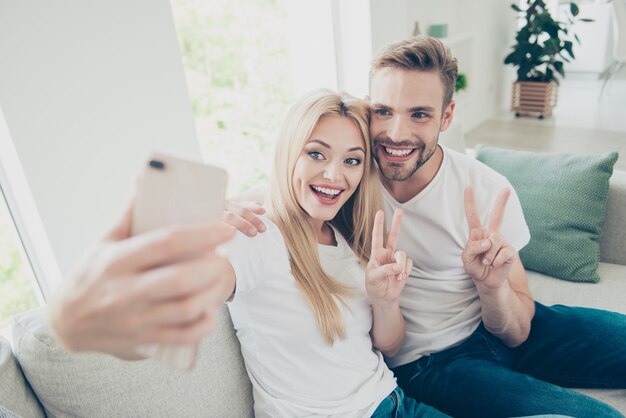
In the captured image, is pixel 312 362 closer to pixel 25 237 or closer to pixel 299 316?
pixel 299 316

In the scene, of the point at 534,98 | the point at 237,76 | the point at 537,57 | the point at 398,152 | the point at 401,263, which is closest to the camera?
the point at 401,263

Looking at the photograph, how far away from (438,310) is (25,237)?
126 cm

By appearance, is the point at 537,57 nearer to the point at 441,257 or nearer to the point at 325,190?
the point at 441,257

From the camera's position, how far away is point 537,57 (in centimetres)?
426

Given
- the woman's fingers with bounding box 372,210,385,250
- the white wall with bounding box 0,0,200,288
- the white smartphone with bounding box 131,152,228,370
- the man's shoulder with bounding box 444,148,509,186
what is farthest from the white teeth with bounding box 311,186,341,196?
the white wall with bounding box 0,0,200,288

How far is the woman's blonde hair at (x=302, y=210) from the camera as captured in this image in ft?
3.21

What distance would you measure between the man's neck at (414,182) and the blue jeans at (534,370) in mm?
417

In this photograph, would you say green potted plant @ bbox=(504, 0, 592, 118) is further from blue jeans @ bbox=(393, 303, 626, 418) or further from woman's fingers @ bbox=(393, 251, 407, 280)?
woman's fingers @ bbox=(393, 251, 407, 280)

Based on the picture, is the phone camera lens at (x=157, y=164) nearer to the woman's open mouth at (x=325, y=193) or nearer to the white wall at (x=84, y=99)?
the woman's open mouth at (x=325, y=193)

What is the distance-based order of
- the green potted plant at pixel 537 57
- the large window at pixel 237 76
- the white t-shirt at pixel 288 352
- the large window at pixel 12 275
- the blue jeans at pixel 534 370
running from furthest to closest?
the green potted plant at pixel 537 57 < the large window at pixel 237 76 < the large window at pixel 12 275 < the blue jeans at pixel 534 370 < the white t-shirt at pixel 288 352

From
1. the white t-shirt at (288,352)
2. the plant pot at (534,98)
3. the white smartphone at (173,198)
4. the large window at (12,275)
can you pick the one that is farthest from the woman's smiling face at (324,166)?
the plant pot at (534,98)

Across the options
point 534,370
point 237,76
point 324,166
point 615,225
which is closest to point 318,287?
point 324,166

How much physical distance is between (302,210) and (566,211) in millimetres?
1038

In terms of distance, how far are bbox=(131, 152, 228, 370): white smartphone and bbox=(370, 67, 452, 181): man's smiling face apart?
0.80 meters
